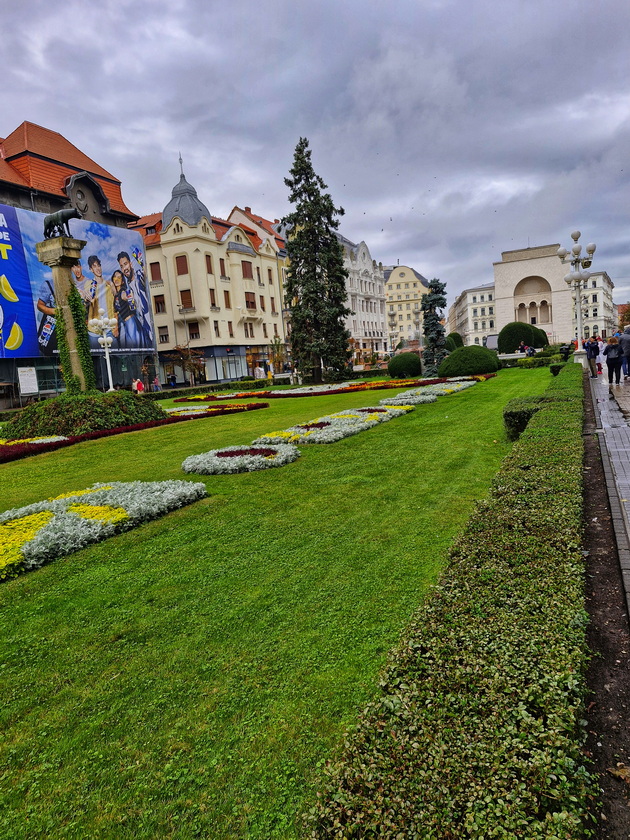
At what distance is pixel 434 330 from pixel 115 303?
23719mm

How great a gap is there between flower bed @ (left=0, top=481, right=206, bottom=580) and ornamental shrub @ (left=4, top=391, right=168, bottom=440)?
7097 millimetres

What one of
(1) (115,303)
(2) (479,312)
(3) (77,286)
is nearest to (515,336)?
(1) (115,303)

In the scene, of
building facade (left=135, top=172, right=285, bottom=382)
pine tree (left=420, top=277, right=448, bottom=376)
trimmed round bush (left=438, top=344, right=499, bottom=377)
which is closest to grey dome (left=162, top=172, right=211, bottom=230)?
building facade (left=135, top=172, right=285, bottom=382)

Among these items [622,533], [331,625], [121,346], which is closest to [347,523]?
[331,625]

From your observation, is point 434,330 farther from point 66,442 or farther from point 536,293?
point 536,293

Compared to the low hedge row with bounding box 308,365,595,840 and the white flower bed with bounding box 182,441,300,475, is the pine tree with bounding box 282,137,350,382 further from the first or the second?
the low hedge row with bounding box 308,365,595,840

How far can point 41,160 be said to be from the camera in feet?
116

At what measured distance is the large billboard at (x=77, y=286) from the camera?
30609mm

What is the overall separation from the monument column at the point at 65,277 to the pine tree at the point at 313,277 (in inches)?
806

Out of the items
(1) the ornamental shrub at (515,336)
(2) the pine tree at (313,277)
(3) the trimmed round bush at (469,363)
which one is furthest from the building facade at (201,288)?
(3) the trimmed round bush at (469,363)

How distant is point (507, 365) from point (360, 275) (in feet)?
147

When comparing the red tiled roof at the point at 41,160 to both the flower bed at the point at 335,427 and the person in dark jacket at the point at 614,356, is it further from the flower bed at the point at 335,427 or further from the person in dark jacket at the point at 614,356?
the person in dark jacket at the point at 614,356

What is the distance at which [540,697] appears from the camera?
2115 millimetres

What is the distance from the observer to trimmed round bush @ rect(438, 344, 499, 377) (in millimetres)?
28016
